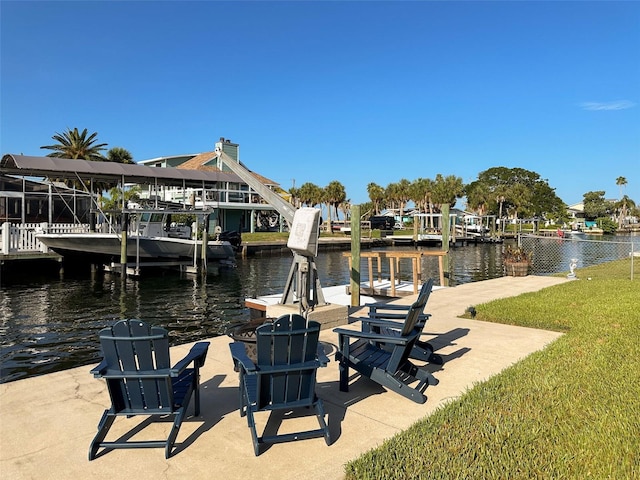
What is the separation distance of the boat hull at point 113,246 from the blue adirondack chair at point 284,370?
70.9 feet

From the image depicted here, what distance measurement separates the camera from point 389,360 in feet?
15.8

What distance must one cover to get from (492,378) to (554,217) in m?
117

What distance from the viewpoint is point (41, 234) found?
24.0 meters

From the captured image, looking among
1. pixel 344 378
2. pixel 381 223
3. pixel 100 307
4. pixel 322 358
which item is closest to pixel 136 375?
pixel 322 358

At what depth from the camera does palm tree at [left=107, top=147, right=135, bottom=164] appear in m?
55.4

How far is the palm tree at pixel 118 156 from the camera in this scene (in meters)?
55.4

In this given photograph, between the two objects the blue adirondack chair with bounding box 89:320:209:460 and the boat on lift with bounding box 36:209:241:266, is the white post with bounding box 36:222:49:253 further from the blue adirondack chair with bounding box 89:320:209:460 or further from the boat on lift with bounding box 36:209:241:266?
the blue adirondack chair with bounding box 89:320:209:460

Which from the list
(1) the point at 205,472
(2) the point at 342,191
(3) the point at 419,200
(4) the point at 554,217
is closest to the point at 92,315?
(1) the point at 205,472

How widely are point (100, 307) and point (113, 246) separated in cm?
970

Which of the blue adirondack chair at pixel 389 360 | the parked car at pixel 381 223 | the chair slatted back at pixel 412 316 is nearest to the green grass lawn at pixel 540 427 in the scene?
the blue adirondack chair at pixel 389 360

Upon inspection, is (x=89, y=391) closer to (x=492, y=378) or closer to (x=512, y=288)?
(x=492, y=378)

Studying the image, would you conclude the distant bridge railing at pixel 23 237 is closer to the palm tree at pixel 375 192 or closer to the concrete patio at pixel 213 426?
the concrete patio at pixel 213 426

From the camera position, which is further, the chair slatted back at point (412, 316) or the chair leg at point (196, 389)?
the chair slatted back at point (412, 316)

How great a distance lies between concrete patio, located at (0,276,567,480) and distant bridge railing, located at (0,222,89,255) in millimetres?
21232
